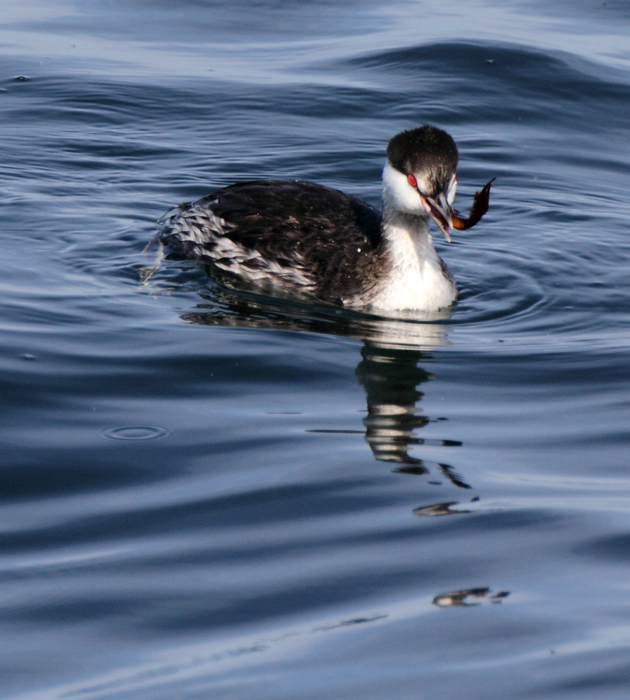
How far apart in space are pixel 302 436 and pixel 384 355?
61.0 inches

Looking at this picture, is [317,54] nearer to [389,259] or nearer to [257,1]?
[257,1]

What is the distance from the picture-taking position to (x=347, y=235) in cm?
884

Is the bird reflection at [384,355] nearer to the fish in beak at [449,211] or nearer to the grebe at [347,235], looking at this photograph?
the grebe at [347,235]

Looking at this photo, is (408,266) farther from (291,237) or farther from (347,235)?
(291,237)

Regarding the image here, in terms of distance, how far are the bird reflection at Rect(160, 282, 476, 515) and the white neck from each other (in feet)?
0.44

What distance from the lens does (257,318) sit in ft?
26.6

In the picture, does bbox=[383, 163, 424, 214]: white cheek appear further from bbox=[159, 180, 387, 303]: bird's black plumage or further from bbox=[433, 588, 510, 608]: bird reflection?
bbox=[433, 588, 510, 608]: bird reflection

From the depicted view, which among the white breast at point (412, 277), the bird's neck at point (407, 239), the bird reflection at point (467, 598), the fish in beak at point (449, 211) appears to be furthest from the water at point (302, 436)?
the fish in beak at point (449, 211)

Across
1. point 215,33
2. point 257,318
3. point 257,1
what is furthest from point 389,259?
point 257,1

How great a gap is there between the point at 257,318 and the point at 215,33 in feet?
34.2

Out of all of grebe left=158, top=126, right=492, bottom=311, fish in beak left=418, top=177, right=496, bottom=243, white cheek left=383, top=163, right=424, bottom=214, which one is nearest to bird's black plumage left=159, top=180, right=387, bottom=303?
grebe left=158, top=126, right=492, bottom=311

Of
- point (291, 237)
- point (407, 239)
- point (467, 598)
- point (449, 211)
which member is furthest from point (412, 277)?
point (467, 598)

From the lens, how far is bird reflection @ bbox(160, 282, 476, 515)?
581 centimetres

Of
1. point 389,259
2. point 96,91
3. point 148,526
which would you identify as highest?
point 96,91
